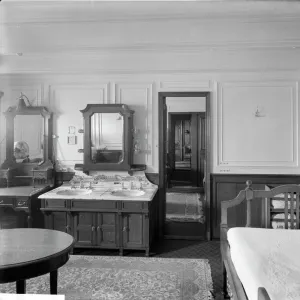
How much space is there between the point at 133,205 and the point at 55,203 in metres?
0.64

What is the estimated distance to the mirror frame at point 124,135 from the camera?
8.82 feet

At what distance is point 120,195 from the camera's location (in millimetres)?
2504

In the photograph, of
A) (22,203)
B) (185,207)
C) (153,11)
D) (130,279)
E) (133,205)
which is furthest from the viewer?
(185,207)

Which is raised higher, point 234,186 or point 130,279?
point 234,186

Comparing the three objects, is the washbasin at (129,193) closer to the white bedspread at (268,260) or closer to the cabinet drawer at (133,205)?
the cabinet drawer at (133,205)

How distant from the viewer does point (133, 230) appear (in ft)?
7.88

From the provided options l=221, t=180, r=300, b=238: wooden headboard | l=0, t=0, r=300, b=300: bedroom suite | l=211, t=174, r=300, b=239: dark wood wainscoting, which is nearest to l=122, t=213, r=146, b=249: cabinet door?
l=0, t=0, r=300, b=300: bedroom suite

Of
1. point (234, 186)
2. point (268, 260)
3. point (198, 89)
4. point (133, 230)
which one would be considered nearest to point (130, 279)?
point (133, 230)

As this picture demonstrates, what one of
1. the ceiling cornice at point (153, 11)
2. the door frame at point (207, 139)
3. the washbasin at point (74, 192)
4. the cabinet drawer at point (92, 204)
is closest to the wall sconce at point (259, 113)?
the door frame at point (207, 139)

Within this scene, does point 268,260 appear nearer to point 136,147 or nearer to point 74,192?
point 136,147

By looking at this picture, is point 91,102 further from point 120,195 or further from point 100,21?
point 100,21

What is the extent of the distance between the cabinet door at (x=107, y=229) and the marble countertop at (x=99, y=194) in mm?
151

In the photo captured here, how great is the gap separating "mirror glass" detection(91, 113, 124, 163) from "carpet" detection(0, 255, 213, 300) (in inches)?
34.0

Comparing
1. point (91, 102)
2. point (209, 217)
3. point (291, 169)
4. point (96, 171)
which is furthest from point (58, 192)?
point (291, 169)
